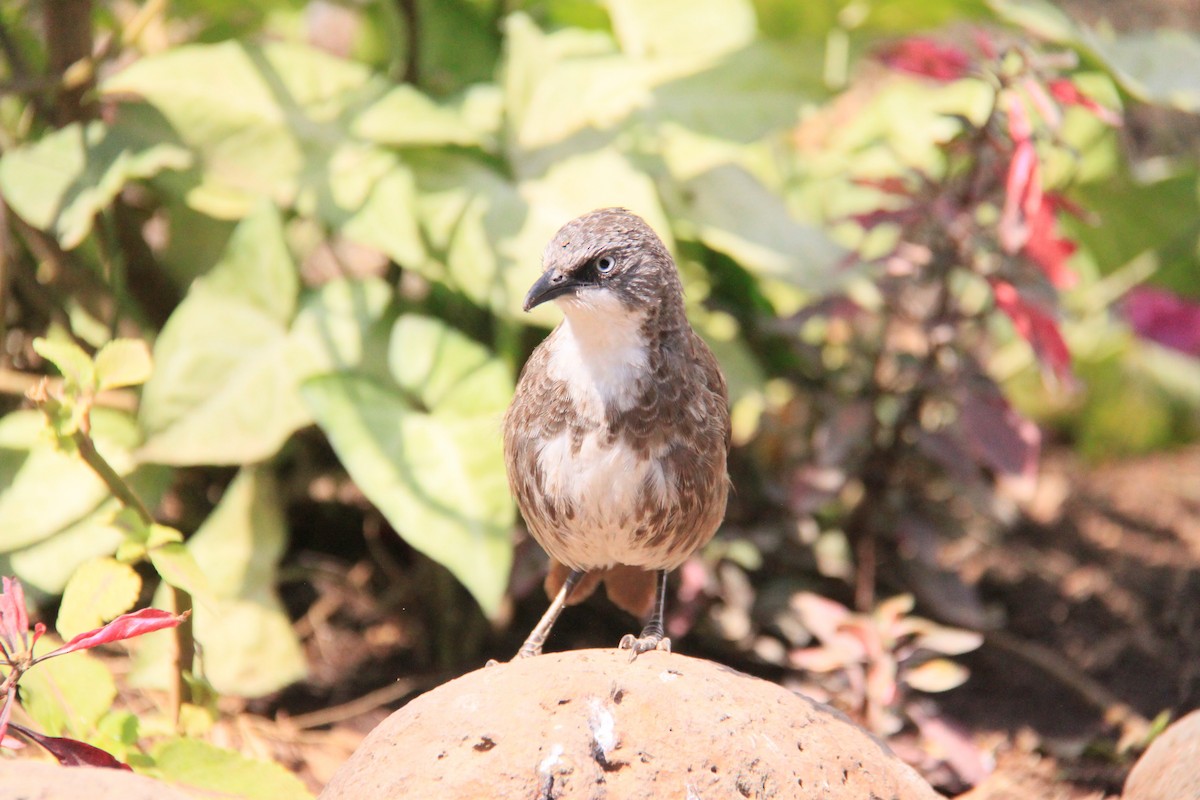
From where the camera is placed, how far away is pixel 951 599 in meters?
4.61

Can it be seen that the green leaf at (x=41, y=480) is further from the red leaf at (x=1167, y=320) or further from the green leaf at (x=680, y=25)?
the red leaf at (x=1167, y=320)

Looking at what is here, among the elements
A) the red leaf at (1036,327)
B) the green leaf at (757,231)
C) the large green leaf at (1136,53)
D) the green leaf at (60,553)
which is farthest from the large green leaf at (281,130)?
the large green leaf at (1136,53)

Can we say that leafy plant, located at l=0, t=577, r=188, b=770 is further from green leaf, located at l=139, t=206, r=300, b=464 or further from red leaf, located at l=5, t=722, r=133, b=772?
green leaf, located at l=139, t=206, r=300, b=464

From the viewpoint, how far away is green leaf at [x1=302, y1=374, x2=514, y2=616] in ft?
12.0

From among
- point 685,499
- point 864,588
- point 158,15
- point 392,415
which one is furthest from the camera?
point 158,15

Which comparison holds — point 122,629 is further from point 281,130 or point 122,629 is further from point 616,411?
point 281,130

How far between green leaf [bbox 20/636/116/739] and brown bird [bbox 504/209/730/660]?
1.16 meters

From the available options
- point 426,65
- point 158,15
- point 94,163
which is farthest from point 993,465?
point 158,15

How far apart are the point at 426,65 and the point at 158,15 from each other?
1084 millimetres

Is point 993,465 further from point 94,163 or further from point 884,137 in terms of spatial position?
point 94,163

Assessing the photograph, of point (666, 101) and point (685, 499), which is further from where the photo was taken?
point (666, 101)

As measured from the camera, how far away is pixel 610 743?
8.63 ft

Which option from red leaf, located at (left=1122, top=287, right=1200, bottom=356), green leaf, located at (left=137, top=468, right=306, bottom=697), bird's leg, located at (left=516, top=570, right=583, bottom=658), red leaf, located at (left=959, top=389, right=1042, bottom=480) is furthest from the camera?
red leaf, located at (left=1122, top=287, right=1200, bottom=356)

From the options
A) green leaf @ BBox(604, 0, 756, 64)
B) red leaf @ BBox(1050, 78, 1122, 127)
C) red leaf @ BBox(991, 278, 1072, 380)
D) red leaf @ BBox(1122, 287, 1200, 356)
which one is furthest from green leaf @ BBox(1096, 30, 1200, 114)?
green leaf @ BBox(604, 0, 756, 64)
